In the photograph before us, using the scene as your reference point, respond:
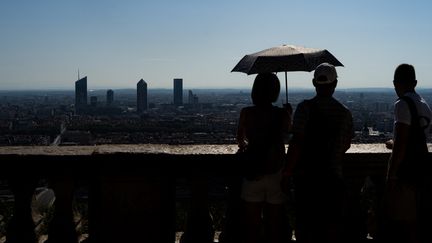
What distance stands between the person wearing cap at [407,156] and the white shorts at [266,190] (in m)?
0.73

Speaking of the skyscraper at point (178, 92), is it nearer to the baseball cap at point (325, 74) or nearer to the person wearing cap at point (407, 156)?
the person wearing cap at point (407, 156)

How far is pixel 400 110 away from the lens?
11.7 ft

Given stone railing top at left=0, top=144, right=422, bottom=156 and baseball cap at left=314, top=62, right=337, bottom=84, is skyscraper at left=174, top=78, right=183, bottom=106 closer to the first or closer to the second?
stone railing top at left=0, top=144, right=422, bottom=156

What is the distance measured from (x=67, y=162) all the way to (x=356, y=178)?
2.01 meters

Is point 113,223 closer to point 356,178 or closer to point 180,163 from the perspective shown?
point 180,163

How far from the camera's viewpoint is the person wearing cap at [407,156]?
3.58 meters

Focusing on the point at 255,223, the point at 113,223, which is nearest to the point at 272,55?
the point at 255,223

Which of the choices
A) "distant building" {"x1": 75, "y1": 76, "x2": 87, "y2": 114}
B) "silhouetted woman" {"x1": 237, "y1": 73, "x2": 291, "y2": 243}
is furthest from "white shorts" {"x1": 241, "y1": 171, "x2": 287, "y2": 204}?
"distant building" {"x1": 75, "y1": 76, "x2": 87, "y2": 114}

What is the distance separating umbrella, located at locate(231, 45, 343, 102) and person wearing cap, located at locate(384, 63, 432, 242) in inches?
39.5

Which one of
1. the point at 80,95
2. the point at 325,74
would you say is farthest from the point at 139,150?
the point at 80,95

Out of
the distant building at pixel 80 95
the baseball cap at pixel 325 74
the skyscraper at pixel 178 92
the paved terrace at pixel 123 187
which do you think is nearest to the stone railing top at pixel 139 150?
the paved terrace at pixel 123 187

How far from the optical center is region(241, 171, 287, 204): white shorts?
360 cm

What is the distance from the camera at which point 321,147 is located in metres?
3.53

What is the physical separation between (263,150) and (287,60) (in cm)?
128
